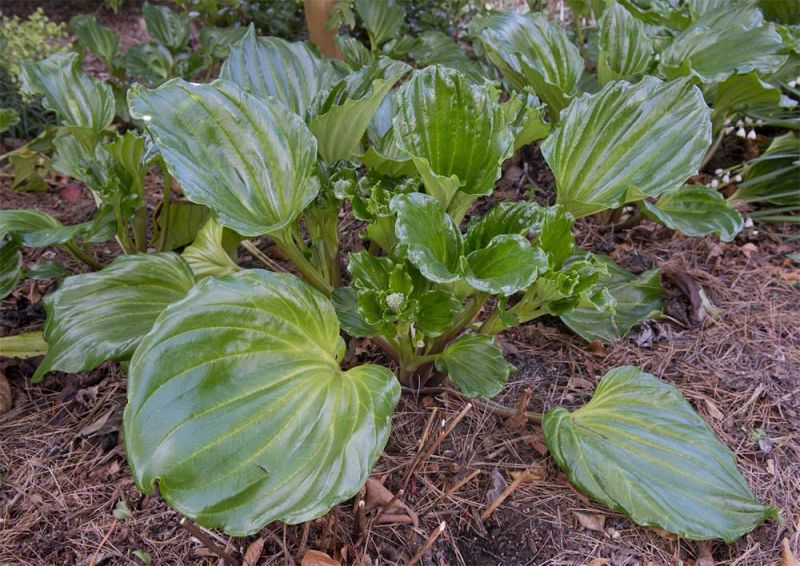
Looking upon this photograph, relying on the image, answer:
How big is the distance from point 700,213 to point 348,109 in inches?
45.9

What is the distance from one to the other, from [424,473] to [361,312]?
467 millimetres

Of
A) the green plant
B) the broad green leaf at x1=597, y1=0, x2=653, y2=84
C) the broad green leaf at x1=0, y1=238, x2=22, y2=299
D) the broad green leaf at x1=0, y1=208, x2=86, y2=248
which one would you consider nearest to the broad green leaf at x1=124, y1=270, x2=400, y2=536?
the green plant

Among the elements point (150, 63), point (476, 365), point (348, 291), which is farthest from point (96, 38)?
point (476, 365)

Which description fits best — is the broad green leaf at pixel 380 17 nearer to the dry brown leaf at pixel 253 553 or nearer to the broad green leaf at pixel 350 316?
the broad green leaf at pixel 350 316

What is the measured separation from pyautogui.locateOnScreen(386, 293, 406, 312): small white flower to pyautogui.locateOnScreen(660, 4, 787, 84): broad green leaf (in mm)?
1186

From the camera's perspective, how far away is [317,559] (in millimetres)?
1236

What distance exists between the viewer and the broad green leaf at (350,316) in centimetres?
136

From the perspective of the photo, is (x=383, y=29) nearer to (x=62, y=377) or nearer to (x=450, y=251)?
(x=450, y=251)

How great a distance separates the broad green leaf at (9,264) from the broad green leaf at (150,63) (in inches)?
49.0

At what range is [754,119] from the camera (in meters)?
2.47

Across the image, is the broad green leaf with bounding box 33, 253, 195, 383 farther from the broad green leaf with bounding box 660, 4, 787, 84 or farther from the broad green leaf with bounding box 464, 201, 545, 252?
the broad green leaf with bounding box 660, 4, 787, 84

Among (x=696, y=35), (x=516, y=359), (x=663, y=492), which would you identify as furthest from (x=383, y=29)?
(x=663, y=492)

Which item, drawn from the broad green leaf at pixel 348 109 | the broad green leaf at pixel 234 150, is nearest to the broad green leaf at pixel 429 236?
the broad green leaf at pixel 234 150

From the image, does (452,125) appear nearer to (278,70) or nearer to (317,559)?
(278,70)
